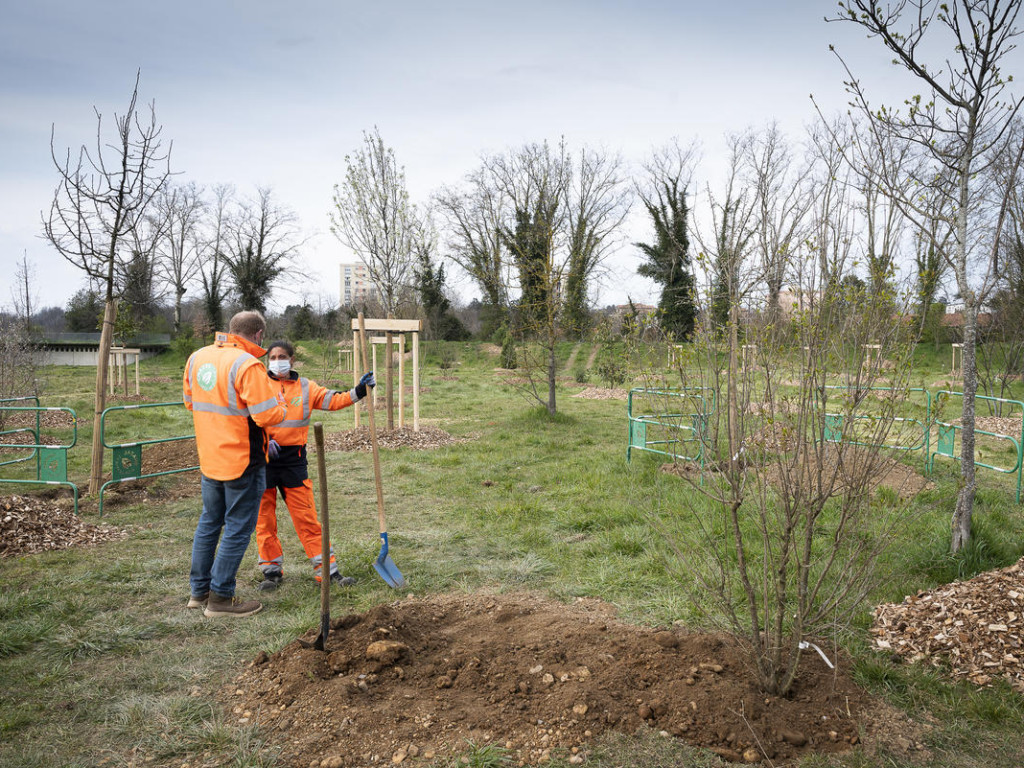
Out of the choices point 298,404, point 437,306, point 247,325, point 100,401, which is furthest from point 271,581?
point 437,306

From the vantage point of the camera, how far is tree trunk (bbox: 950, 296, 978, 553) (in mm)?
4438

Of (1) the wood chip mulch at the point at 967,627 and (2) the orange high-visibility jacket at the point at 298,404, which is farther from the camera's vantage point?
(2) the orange high-visibility jacket at the point at 298,404

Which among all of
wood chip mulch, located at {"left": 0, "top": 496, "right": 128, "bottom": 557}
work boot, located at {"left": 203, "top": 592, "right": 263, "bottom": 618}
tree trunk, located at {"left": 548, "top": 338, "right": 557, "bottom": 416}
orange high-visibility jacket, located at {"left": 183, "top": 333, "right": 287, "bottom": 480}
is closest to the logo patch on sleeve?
orange high-visibility jacket, located at {"left": 183, "top": 333, "right": 287, "bottom": 480}

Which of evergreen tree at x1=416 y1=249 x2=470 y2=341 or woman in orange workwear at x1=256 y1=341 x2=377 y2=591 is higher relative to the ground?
evergreen tree at x1=416 y1=249 x2=470 y2=341

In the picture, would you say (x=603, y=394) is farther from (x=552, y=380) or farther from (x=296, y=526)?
(x=296, y=526)

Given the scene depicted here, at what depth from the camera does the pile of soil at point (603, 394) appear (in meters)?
18.5

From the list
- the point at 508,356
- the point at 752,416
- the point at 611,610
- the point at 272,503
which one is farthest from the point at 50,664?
the point at 508,356

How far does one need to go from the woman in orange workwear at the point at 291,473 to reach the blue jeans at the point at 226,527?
1.31 feet

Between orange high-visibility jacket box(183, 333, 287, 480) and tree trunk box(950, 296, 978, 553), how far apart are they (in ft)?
15.3

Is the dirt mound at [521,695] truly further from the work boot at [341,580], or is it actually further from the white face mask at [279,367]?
the white face mask at [279,367]

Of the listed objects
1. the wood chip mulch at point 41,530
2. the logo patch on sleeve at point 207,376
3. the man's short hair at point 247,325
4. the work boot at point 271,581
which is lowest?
the work boot at point 271,581

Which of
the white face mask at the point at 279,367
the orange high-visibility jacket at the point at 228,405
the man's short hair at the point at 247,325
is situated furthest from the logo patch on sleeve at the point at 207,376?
the white face mask at the point at 279,367

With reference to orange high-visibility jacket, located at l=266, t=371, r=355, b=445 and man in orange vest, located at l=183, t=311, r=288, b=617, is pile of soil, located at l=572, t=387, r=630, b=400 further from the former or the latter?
man in orange vest, located at l=183, t=311, r=288, b=617

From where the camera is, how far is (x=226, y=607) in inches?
172
